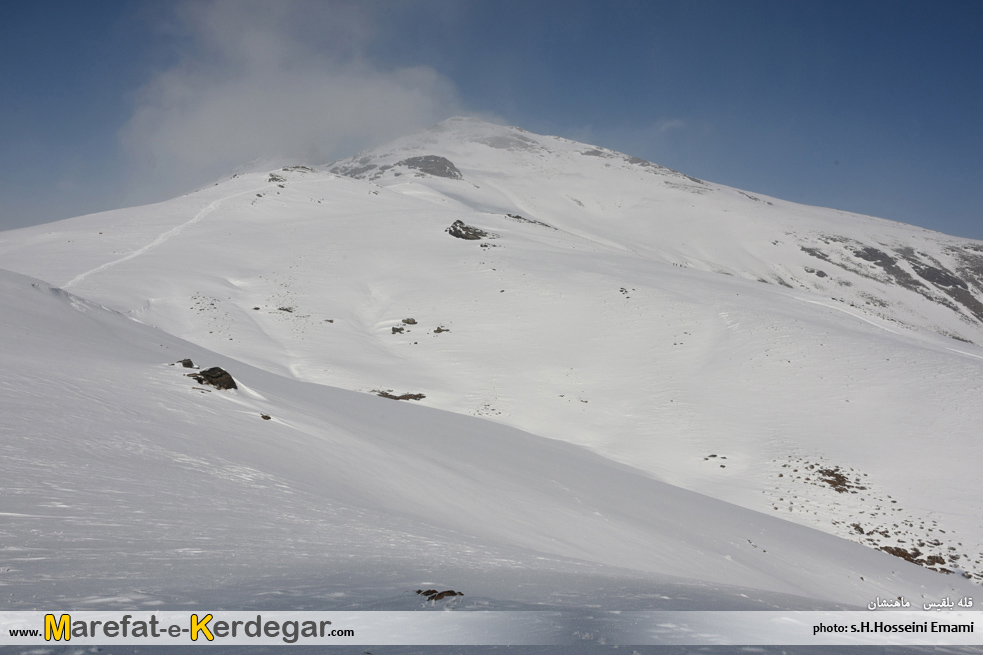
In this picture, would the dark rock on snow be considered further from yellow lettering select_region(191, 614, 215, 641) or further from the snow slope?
yellow lettering select_region(191, 614, 215, 641)

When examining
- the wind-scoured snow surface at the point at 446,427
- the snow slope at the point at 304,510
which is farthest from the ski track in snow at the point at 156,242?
the snow slope at the point at 304,510

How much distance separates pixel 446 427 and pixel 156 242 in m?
31.9

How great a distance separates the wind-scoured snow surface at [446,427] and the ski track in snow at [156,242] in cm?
50

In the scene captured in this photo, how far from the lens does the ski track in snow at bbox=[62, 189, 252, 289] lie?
25.4 m

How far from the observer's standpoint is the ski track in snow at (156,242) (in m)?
25.4

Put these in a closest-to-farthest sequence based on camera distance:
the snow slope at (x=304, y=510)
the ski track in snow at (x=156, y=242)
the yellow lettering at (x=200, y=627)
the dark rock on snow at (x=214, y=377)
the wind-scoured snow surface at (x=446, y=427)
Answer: the yellow lettering at (x=200, y=627) < the snow slope at (x=304, y=510) < the wind-scoured snow surface at (x=446, y=427) < the dark rock on snow at (x=214, y=377) < the ski track in snow at (x=156, y=242)

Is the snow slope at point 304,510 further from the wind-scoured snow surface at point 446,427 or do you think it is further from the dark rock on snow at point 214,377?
the dark rock on snow at point 214,377

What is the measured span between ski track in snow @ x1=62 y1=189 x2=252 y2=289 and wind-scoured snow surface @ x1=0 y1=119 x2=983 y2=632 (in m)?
0.50

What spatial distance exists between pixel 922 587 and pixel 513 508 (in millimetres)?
8809

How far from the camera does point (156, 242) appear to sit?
3575cm

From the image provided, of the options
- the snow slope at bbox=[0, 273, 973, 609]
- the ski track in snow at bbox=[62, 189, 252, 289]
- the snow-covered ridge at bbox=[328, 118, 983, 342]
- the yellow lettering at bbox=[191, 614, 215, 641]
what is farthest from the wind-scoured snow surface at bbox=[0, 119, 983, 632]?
the snow-covered ridge at bbox=[328, 118, 983, 342]

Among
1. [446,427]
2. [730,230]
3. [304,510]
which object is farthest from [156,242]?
[730,230]

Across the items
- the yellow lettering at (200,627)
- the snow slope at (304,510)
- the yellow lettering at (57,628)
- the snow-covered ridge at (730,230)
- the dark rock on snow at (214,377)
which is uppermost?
the snow-covered ridge at (730,230)

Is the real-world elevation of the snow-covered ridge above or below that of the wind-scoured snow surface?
above
